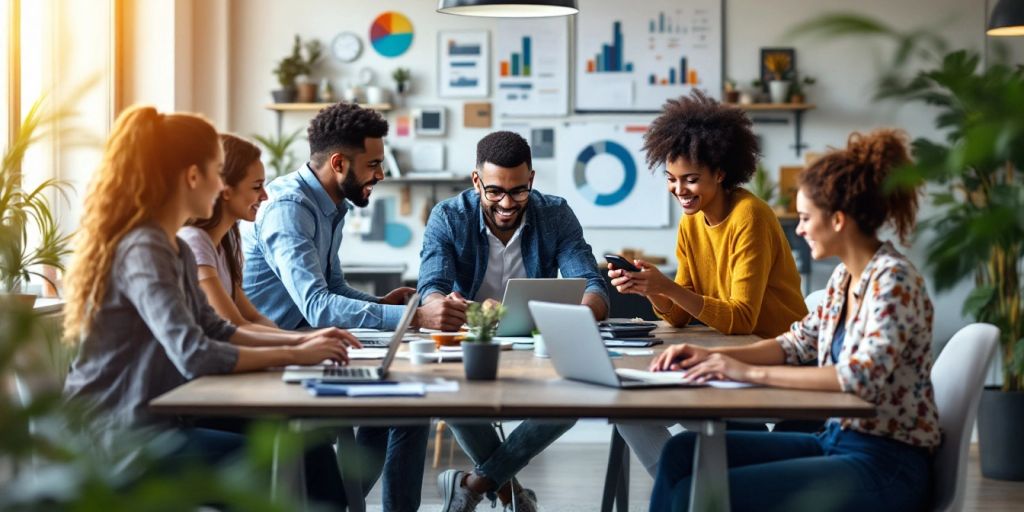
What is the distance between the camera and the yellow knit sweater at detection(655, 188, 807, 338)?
3.09 metres

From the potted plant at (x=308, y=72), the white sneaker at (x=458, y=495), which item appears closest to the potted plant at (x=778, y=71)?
the potted plant at (x=308, y=72)

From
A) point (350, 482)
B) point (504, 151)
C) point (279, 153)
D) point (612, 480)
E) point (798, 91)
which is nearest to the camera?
point (350, 482)

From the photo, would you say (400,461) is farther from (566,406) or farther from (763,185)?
(763,185)

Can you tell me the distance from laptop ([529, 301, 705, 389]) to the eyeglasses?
1.26 meters

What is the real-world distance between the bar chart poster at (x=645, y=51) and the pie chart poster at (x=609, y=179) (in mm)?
163

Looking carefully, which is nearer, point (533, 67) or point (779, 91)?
point (779, 91)

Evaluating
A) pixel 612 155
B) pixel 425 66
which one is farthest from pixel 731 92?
pixel 425 66

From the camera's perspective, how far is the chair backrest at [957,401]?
2.05 metres

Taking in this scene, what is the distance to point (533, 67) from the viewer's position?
21.9ft

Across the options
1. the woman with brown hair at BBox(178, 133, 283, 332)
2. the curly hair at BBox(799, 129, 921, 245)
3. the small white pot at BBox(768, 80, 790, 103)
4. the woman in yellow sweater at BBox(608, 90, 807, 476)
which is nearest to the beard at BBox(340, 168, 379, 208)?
the woman with brown hair at BBox(178, 133, 283, 332)

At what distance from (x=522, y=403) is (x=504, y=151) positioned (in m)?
1.64

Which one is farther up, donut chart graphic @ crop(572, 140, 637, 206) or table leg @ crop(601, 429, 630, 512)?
donut chart graphic @ crop(572, 140, 637, 206)

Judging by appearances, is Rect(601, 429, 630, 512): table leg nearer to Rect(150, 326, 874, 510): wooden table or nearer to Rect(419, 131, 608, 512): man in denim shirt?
Rect(419, 131, 608, 512): man in denim shirt

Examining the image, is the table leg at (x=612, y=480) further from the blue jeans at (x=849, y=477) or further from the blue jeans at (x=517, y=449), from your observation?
the blue jeans at (x=849, y=477)
